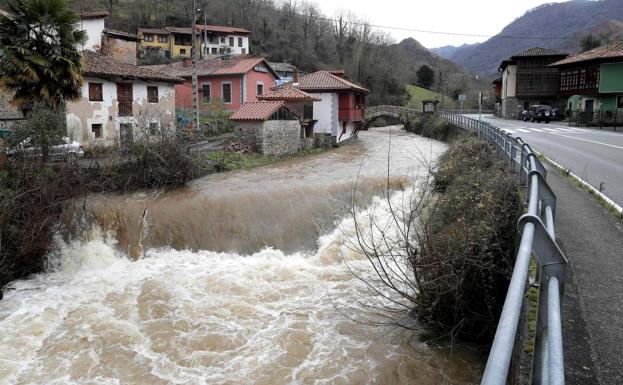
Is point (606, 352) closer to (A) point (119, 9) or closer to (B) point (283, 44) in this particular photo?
(B) point (283, 44)

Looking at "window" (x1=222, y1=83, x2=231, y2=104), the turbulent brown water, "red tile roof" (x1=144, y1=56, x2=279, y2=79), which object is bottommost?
the turbulent brown water

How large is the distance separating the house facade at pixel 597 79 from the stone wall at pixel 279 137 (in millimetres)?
25413

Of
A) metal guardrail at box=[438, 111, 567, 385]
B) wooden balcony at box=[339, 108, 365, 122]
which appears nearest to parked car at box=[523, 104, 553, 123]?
wooden balcony at box=[339, 108, 365, 122]

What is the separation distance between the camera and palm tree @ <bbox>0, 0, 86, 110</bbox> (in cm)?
1680

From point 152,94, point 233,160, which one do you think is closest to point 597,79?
point 233,160

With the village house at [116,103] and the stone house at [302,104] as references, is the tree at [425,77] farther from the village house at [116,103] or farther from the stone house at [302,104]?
the village house at [116,103]

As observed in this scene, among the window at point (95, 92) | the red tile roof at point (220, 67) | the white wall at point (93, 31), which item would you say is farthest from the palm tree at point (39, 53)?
the red tile roof at point (220, 67)

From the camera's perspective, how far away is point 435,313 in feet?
27.7

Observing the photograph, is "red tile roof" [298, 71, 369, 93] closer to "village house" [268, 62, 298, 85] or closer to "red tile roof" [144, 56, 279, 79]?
"red tile roof" [144, 56, 279, 79]

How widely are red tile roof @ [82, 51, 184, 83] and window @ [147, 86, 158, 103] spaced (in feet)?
1.87

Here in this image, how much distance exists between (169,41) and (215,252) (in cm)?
6668

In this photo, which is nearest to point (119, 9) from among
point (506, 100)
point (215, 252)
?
point (506, 100)

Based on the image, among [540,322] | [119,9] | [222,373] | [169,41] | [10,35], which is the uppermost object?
[119,9]

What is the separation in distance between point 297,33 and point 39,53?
68.4 m
